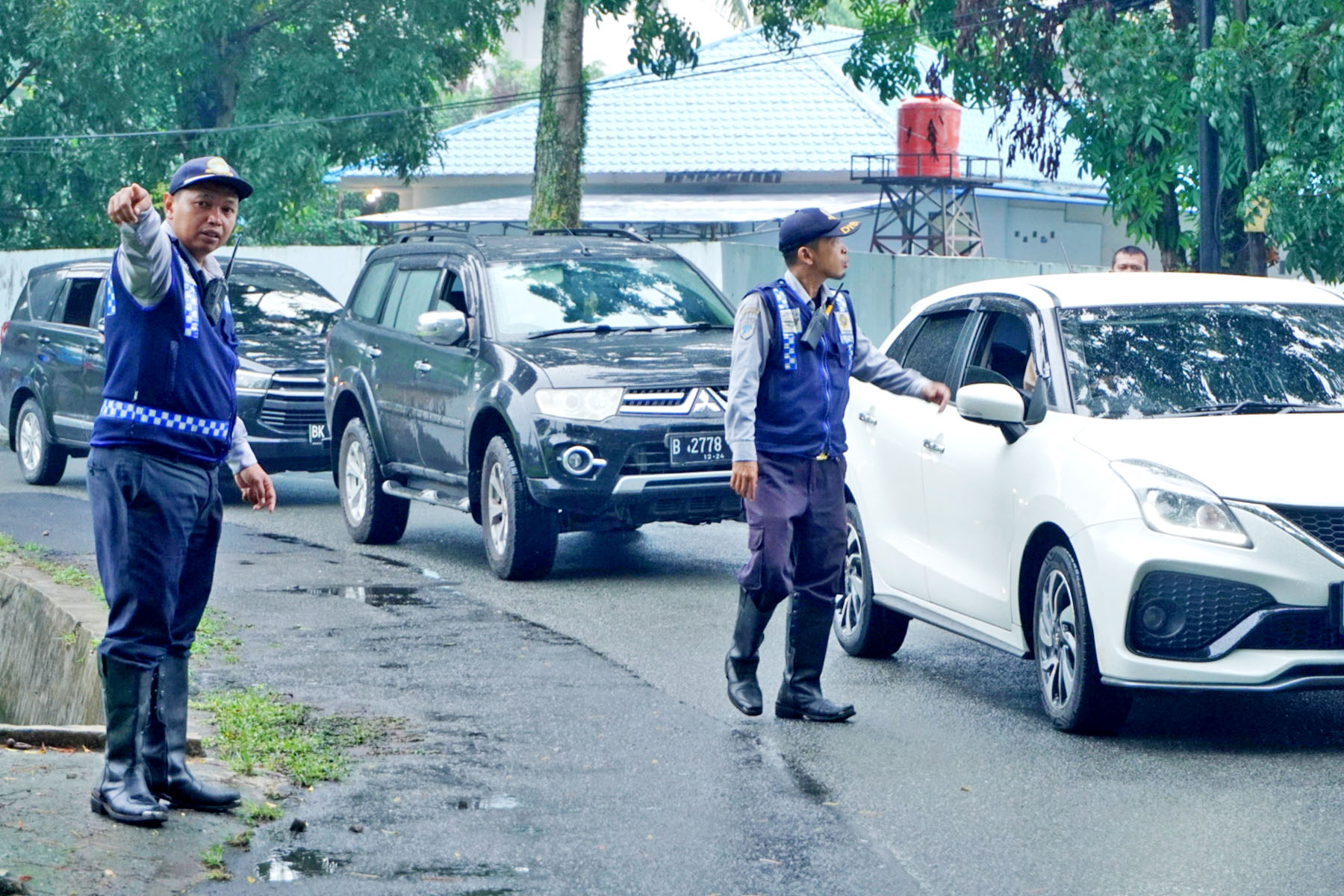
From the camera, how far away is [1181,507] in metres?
6.82

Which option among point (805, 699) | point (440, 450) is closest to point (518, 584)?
point (440, 450)

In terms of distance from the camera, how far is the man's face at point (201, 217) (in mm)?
5738

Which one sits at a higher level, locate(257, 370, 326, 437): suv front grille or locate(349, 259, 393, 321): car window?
locate(349, 259, 393, 321): car window

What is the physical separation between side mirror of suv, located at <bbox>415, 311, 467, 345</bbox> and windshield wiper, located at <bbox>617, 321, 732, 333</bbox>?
94 centimetres

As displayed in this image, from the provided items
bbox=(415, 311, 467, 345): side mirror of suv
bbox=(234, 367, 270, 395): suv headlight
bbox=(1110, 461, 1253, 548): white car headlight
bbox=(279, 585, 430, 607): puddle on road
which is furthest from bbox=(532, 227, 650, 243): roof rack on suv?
bbox=(1110, 461, 1253, 548): white car headlight

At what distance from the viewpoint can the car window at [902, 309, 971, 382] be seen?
867 cm

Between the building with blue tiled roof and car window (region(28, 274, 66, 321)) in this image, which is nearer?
car window (region(28, 274, 66, 321))

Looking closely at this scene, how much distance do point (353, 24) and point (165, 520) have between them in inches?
984

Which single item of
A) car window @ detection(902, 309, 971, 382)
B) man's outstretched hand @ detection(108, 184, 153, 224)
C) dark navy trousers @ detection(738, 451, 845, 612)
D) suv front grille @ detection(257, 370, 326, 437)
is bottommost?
suv front grille @ detection(257, 370, 326, 437)

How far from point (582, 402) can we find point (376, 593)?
148 cm

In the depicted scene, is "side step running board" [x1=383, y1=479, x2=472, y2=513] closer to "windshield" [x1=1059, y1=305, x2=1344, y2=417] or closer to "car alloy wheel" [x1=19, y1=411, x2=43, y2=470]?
"windshield" [x1=1059, y1=305, x2=1344, y2=417]

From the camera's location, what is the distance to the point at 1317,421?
7.28 meters

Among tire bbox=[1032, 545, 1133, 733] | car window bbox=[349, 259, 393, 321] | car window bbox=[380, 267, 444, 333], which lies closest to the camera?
tire bbox=[1032, 545, 1133, 733]

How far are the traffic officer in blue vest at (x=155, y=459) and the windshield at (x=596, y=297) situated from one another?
622 centimetres
